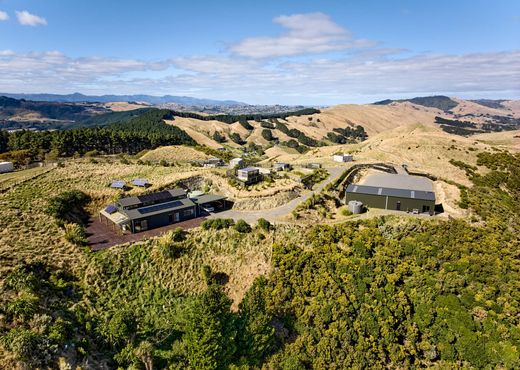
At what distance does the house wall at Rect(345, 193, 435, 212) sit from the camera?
52.6m

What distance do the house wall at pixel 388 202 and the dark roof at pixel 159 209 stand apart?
29.1 m

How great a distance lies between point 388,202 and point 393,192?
2.52m

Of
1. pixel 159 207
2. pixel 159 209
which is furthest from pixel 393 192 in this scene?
pixel 159 207

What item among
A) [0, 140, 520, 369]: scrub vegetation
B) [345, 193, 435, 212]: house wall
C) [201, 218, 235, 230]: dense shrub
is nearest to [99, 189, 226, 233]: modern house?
[0, 140, 520, 369]: scrub vegetation

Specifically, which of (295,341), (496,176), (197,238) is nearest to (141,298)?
(197,238)

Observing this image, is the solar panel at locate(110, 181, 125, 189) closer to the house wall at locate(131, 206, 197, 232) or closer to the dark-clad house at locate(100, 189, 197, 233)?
the dark-clad house at locate(100, 189, 197, 233)

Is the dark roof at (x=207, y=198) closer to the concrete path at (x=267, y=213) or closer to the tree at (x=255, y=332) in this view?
the concrete path at (x=267, y=213)

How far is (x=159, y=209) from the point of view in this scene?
52438mm

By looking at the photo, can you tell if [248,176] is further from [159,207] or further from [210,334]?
[210,334]

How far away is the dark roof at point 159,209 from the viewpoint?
4997cm

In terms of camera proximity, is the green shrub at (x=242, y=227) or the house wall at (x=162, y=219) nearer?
the green shrub at (x=242, y=227)

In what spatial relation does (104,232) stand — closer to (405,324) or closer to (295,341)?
(295,341)

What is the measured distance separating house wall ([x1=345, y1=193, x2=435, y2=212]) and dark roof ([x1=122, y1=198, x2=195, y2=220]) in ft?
95.5

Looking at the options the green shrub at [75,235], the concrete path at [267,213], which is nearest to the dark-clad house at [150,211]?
the green shrub at [75,235]
